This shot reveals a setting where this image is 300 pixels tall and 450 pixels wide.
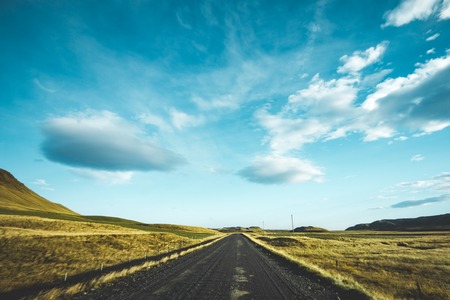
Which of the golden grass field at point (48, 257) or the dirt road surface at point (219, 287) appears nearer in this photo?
the dirt road surface at point (219, 287)

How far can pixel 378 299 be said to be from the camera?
9.98 meters

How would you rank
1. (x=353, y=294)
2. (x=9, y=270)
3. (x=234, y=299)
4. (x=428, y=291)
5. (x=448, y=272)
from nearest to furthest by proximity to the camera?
(x=234, y=299), (x=353, y=294), (x=428, y=291), (x=9, y=270), (x=448, y=272)

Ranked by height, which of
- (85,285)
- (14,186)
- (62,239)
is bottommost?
(85,285)

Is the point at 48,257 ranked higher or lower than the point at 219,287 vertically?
higher

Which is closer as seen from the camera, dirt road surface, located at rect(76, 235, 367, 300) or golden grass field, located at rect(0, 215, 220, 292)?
dirt road surface, located at rect(76, 235, 367, 300)

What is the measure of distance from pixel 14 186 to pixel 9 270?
16985 centimetres

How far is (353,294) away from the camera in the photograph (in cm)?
1096

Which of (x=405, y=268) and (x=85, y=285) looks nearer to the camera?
(x=85, y=285)

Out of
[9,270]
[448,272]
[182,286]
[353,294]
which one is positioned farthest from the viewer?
[448,272]

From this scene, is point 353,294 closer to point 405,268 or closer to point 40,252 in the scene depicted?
point 405,268

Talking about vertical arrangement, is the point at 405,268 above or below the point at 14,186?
below

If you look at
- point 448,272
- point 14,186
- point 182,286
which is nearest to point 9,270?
point 182,286

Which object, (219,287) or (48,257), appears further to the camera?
(48,257)

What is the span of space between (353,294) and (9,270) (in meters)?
19.9
